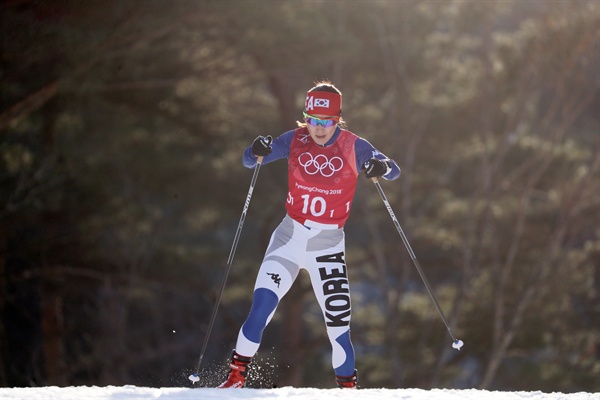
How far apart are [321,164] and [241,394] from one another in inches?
52.9

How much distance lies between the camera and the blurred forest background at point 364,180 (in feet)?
54.3

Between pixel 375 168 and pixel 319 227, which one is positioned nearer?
Answer: pixel 375 168

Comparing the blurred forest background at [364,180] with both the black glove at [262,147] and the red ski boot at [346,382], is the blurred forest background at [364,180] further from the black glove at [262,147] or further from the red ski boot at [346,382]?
the red ski boot at [346,382]

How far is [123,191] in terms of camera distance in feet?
62.9

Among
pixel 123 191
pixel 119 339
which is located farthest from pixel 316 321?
pixel 123 191

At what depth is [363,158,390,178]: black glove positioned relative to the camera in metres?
5.66

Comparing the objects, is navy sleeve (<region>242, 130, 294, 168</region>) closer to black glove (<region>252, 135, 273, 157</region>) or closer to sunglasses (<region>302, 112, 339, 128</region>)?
black glove (<region>252, 135, 273, 157</region>)

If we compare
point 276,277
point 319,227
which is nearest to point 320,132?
point 319,227

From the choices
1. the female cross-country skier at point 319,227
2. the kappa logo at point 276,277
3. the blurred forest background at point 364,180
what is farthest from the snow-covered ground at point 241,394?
the blurred forest background at point 364,180

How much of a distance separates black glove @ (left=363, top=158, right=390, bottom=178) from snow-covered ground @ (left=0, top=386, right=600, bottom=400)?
3.84ft

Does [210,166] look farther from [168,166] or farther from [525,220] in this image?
[525,220]

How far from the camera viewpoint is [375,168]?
223 inches

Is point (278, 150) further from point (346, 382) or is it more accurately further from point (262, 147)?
point (346, 382)

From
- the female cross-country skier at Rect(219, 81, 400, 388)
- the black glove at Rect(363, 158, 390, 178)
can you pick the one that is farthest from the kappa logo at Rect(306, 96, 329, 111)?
the black glove at Rect(363, 158, 390, 178)
